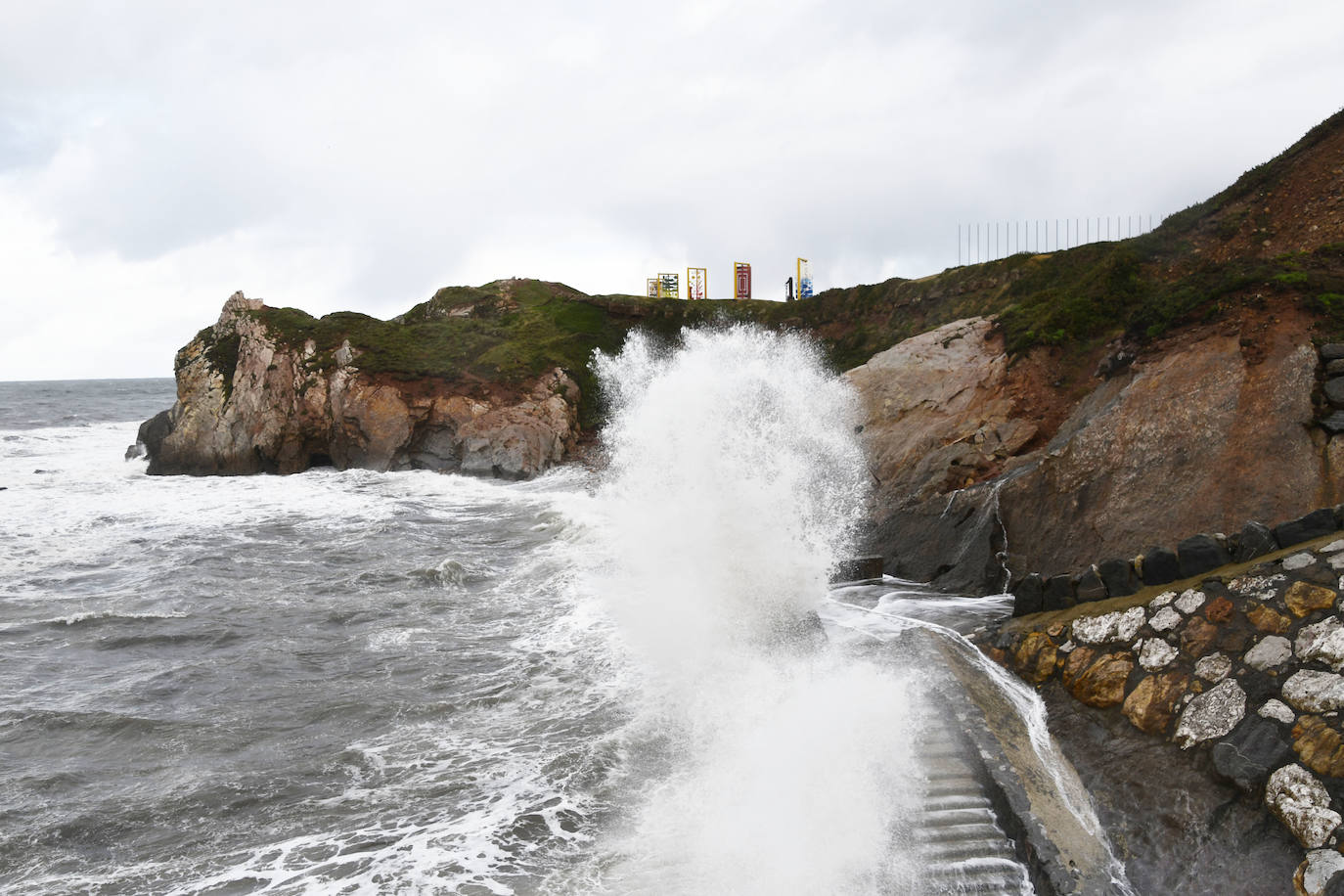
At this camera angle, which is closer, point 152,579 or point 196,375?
point 152,579

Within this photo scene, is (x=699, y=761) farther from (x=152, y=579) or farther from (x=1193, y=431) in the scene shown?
(x=152, y=579)

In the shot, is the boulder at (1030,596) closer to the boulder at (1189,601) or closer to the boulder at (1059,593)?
the boulder at (1059,593)

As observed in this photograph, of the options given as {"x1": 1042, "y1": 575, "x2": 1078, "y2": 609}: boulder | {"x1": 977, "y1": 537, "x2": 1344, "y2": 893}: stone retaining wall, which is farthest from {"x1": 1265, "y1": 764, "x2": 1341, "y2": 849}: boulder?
{"x1": 1042, "y1": 575, "x2": 1078, "y2": 609}: boulder

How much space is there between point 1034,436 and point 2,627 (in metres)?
13.5

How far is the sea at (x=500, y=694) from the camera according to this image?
5043 mm

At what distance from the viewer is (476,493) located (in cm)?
2119

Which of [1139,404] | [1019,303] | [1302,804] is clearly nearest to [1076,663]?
[1302,804]

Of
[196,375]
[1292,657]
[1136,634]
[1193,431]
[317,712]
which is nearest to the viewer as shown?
[1292,657]

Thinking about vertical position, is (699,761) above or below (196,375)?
below

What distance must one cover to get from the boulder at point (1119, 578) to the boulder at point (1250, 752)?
1.58m

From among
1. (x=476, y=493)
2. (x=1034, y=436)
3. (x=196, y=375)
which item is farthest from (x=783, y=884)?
(x=196, y=375)

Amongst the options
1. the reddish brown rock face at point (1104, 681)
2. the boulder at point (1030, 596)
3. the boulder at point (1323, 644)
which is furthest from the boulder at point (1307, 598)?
the boulder at point (1030, 596)

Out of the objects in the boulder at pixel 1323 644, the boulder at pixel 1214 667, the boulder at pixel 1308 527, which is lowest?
the boulder at pixel 1214 667

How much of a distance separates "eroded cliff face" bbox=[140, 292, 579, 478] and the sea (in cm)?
889
